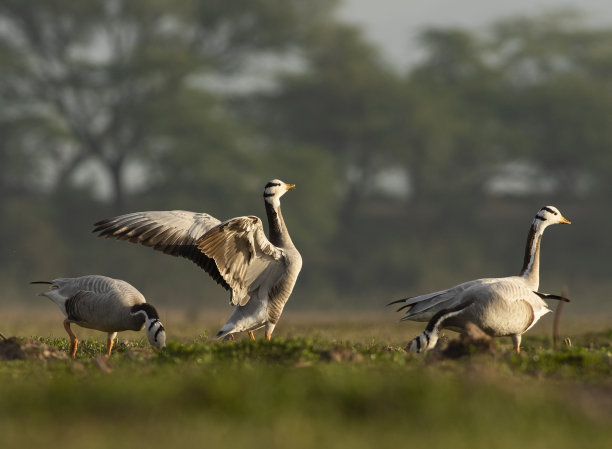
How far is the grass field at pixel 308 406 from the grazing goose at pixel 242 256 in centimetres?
252

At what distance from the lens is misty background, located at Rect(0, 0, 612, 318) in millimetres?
45125

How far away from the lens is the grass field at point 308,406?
19.4 feet

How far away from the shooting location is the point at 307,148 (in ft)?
153

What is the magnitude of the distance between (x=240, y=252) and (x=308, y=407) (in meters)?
4.76

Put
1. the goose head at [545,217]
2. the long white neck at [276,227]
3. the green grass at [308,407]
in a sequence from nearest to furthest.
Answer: the green grass at [308,407] < the long white neck at [276,227] < the goose head at [545,217]

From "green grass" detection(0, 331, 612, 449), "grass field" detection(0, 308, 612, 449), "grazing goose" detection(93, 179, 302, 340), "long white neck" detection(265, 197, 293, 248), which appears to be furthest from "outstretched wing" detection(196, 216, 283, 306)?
"green grass" detection(0, 331, 612, 449)

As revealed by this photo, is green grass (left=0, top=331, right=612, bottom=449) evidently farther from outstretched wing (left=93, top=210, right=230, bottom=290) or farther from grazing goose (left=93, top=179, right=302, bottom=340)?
outstretched wing (left=93, top=210, right=230, bottom=290)

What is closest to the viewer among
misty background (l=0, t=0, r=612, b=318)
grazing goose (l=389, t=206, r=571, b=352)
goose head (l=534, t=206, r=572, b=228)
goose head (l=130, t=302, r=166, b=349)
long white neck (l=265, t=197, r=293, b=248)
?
grazing goose (l=389, t=206, r=571, b=352)

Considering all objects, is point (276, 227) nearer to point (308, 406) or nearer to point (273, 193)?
point (273, 193)

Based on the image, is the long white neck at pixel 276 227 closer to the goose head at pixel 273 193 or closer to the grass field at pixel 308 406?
the goose head at pixel 273 193

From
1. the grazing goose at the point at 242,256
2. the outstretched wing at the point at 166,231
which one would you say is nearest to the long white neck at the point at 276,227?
the grazing goose at the point at 242,256

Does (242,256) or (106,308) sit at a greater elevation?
(242,256)

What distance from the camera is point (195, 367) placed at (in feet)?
29.3

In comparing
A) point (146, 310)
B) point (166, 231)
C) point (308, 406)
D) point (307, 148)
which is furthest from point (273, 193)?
point (307, 148)
